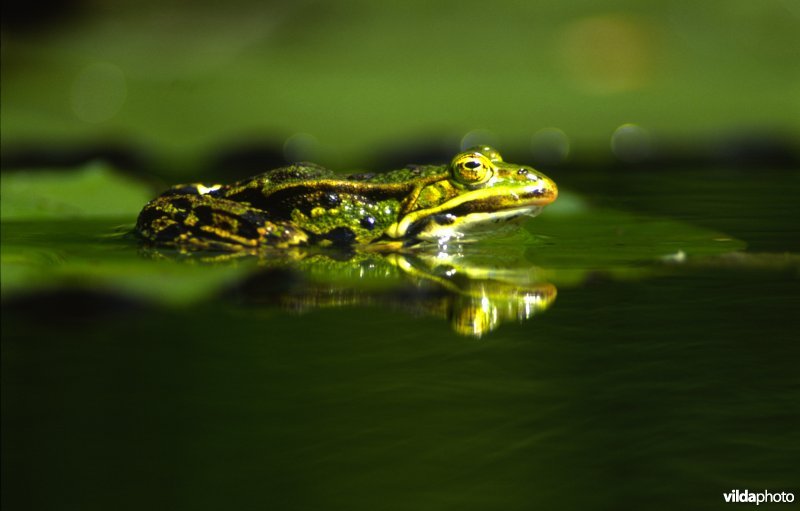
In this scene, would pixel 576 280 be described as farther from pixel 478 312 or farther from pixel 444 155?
pixel 444 155

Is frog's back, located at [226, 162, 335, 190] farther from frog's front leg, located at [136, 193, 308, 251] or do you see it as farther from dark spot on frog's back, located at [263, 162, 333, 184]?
frog's front leg, located at [136, 193, 308, 251]

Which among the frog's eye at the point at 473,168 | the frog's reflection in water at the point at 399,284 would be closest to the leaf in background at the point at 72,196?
the frog's reflection in water at the point at 399,284

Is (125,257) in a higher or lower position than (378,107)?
lower

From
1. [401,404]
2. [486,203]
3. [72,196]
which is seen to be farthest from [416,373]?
[72,196]

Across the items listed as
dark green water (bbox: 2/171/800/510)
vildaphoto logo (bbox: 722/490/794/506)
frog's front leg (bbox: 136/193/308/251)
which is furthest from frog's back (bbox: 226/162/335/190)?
vildaphoto logo (bbox: 722/490/794/506)

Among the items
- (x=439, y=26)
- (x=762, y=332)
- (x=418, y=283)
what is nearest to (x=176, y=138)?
(x=439, y=26)

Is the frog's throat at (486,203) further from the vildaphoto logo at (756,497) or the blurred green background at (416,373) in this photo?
the vildaphoto logo at (756,497)

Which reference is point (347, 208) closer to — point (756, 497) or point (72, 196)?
point (72, 196)
